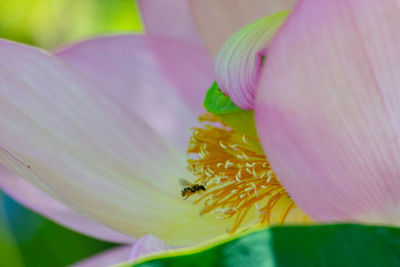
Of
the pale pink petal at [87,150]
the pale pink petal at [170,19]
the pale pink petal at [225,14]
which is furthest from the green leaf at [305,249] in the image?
the pale pink petal at [170,19]

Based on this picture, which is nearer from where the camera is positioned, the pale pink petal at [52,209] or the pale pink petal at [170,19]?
the pale pink petal at [52,209]

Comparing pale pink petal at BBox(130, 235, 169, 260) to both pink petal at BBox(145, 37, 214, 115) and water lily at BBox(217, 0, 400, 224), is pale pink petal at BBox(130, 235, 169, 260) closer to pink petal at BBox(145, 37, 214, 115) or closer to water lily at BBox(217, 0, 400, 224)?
water lily at BBox(217, 0, 400, 224)

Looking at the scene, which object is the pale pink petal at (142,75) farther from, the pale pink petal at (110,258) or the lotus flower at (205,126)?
the pale pink petal at (110,258)

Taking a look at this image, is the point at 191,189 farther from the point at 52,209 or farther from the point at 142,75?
the point at 142,75

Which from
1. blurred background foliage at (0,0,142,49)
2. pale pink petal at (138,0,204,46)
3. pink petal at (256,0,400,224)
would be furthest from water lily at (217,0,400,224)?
blurred background foliage at (0,0,142,49)

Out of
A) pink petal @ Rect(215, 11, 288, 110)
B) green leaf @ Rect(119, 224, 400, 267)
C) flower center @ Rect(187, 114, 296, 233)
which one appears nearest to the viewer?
green leaf @ Rect(119, 224, 400, 267)

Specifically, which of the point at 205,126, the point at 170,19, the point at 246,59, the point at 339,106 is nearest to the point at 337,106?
the point at 339,106
